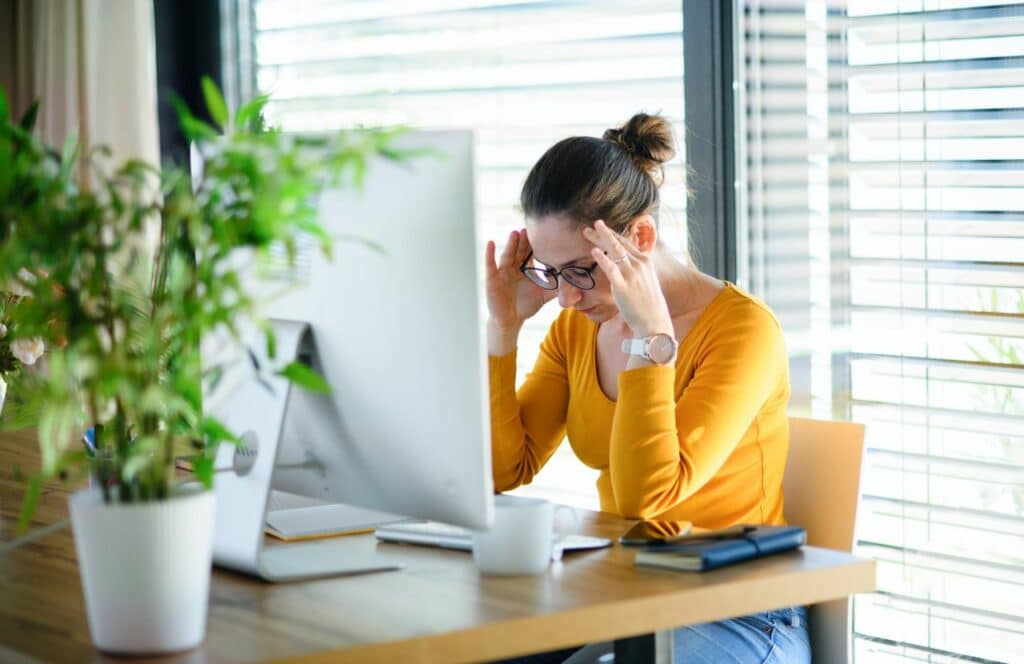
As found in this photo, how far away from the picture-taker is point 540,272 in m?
1.99

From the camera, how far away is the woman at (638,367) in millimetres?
1725

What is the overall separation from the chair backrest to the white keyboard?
46 centimetres

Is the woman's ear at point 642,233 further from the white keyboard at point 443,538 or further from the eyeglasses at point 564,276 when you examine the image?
the white keyboard at point 443,538

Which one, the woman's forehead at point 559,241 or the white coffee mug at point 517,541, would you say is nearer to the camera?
the white coffee mug at point 517,541

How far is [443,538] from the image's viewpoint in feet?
4.92

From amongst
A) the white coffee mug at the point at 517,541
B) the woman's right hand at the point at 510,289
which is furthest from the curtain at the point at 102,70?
the white coffee mug at the point at 517,541

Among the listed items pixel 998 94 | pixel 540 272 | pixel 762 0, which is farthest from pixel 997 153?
pixel 540 272

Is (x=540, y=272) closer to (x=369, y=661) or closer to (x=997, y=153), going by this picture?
(x=997, y=153)

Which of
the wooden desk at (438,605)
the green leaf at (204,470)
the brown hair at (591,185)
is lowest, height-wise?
the wooden desk at (438,605)

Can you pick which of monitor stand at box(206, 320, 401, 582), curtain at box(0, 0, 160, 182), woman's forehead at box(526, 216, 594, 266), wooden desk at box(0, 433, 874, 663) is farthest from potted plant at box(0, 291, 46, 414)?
curtain at box(0, 0, 160, 182)

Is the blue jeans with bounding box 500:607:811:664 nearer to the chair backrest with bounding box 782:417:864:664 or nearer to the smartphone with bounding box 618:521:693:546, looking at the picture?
the chair backrest with bounding box 782:417:864:664

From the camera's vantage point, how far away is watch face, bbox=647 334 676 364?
5.80 ft

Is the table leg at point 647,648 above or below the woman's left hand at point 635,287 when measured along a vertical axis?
below

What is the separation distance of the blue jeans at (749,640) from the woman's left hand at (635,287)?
1.35 feet
